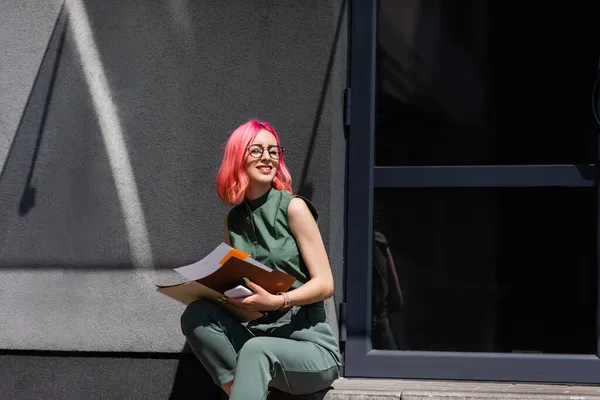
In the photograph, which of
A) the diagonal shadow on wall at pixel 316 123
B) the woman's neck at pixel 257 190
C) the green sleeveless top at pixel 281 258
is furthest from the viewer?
the diagonal shadow on wall at pixel 316 123

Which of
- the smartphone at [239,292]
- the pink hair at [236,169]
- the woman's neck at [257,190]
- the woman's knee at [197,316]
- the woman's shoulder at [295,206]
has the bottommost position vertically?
the woman's knee at [197,316]

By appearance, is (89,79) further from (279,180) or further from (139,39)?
(279,180)

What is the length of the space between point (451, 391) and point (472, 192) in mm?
988

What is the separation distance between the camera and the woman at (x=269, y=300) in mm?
3795

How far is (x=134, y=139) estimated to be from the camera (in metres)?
5.05

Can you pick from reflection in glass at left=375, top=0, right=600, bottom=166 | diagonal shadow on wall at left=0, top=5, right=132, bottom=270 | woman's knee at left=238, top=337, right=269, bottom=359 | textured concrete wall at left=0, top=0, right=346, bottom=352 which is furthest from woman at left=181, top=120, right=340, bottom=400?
diagonal shadow on wall at left=0, top=5, right=132, bottom=270

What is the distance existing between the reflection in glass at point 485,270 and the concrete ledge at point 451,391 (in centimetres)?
21

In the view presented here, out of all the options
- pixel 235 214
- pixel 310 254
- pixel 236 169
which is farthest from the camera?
pixel 235 214

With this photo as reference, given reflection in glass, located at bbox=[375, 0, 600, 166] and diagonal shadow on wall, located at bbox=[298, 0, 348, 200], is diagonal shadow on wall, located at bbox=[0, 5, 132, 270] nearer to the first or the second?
diagonal shadow on wall, located at bbox=[298, 0, 348, 200]

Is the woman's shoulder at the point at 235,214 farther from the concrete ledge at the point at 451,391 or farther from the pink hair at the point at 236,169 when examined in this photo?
the concrete ledge at the point at 451,391

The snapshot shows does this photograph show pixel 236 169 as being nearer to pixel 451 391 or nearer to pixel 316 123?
pixel 316 123

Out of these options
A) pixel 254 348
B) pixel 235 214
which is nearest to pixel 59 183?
pixel 235 214

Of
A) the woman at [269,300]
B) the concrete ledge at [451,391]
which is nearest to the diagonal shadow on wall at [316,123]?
the woman at [269,300]

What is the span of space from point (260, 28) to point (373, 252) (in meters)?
1.23
